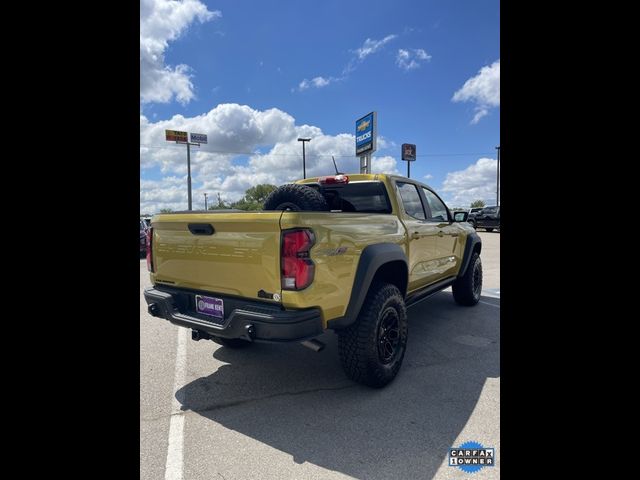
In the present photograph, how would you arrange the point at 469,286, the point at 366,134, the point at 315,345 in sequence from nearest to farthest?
the point at 315,345
the point at 469,286
the point at 366,134

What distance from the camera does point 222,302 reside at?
266cm

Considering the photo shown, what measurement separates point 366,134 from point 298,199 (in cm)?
1975

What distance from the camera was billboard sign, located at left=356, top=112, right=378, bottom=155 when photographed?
20844 mm

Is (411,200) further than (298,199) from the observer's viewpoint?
Yes

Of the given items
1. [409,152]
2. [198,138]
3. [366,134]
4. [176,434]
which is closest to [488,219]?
[366,134]

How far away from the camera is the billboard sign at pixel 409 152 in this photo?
131ft

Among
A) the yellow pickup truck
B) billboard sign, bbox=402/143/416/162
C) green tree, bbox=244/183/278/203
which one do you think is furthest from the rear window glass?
green tree, bbox=244/183/278/203

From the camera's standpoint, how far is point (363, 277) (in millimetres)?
2803

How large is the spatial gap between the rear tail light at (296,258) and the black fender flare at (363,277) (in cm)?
47

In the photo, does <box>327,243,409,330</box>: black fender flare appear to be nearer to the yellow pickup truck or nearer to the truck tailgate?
the yellow pickup truck

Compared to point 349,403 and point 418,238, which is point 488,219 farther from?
point 349,403
